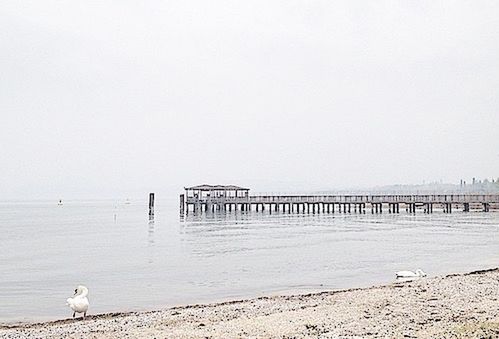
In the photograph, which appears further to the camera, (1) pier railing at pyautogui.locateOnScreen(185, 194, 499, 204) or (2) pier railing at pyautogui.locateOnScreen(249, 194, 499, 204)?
(1) pier railing at pyautogui.locateOnScreen(185, 194, 499, 204)

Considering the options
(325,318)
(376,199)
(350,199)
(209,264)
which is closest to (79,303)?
(325,318)

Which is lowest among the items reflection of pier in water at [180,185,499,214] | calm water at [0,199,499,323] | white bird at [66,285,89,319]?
calm water at [0,199,499,323]

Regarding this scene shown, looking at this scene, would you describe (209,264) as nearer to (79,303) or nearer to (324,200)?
(79,303)

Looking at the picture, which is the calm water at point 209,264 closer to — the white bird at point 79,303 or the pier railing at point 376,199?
the white bird at point 79,303

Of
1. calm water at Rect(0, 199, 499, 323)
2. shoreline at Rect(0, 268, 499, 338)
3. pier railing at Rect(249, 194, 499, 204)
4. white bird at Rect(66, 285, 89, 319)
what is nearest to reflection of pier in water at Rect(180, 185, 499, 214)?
pier railing at Rect(249, 194, 499, 204)

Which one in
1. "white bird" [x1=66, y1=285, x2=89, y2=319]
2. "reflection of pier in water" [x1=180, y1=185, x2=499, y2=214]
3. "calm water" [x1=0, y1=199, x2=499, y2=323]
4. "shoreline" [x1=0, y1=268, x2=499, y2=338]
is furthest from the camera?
"reflection of pier in water" [x1=180, y1=185, x2=499, y2=214]

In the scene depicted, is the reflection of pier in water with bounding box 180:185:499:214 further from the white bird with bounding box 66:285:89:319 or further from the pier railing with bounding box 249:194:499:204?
the white bird with bounding box 66:285:89:319

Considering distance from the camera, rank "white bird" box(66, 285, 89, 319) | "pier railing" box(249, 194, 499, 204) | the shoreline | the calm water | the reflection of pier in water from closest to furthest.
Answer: the shoreline < "white bird" box(66, 285, 89, 319) < the calm water < "pier railing" box(249, 194, 499, 204) < the reflection of pier in water

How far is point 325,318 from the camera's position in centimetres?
1184

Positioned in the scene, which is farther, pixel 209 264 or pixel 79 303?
pixel 209 264

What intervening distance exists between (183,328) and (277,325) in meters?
1.83

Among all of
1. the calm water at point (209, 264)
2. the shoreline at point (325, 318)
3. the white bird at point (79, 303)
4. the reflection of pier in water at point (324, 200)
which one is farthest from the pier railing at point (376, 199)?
the white bird at point (79, 303)

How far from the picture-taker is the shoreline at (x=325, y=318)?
10.5 metres

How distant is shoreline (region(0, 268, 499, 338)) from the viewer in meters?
10.5
